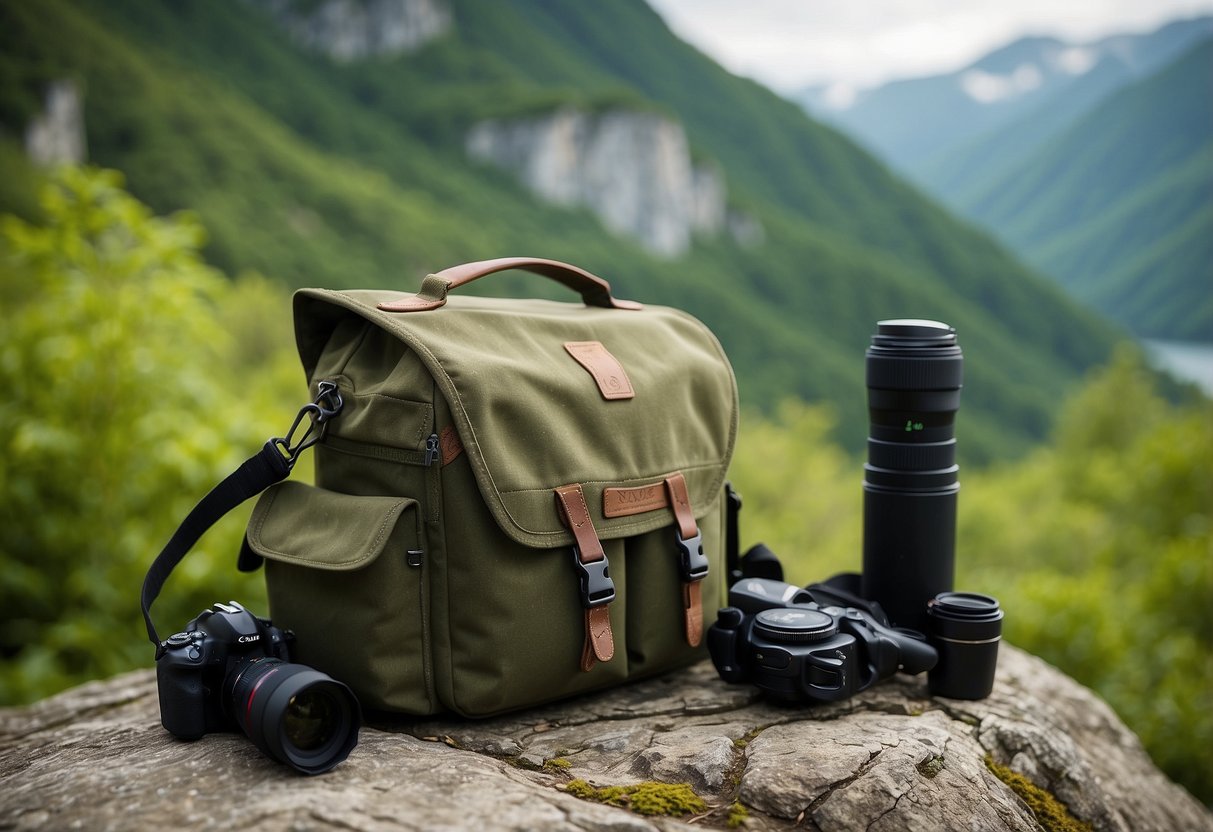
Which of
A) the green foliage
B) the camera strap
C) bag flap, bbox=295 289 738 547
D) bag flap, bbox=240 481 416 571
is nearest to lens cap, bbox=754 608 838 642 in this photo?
bag flap, bbox=295 289 738 547

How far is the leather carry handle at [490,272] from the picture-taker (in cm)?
233

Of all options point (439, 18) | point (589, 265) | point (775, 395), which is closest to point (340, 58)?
point (439, 18)

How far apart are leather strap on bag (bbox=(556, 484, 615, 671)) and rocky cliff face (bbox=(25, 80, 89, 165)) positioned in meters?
38.9

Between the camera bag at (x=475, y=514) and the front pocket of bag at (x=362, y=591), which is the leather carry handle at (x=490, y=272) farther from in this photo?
the front pocket of bag at (x=362, y=591)

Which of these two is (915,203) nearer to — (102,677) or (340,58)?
(340,58)

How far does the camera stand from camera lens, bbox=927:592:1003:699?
2590 mm

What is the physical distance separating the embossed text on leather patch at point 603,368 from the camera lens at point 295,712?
39.0 inches

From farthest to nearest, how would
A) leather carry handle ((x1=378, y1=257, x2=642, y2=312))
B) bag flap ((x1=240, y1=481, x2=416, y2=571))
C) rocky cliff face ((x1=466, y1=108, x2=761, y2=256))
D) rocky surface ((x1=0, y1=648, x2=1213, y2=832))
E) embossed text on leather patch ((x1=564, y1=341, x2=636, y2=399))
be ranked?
1. rocky cliff face ((x1=466, y1=108, x2=761, y2=256))
2. embossed text on leather patch ((x1=564, y1=341, x2=636, y2=399))
3. leather carry handle ((x1=378, y1=257, x2=642, y2=312))
4. bag flap ((x1=240, y1=481, x2=416, y2=571))
5. rocky surface ((x1=0, y1=648, x2=1213, y2=832))

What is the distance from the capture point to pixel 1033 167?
125 metres

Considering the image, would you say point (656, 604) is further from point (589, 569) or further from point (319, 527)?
point (319, 527)

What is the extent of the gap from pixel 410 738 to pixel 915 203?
107m

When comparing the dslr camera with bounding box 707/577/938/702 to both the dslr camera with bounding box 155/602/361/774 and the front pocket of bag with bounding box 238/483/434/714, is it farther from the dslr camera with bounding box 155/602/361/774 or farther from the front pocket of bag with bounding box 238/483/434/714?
the dslr camera with bounding box 155/602/361/774

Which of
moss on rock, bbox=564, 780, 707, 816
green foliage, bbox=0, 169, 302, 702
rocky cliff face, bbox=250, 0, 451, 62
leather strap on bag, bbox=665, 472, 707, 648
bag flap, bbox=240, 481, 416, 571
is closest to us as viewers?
moss on rock, bbox=564, 780, 707, 816

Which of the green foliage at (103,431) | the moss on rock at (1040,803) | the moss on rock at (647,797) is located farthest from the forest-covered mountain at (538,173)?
the moss on rock at (1040,803)
